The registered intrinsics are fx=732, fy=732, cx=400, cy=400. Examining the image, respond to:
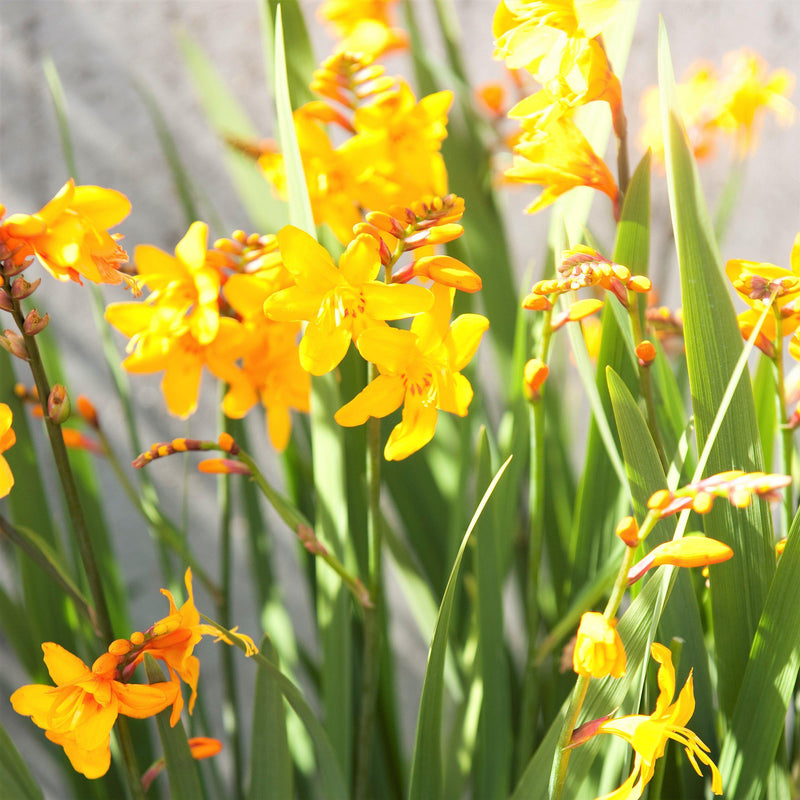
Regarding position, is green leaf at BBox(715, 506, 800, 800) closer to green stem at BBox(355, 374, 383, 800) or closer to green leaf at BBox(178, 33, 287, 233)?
green stem at BBox(355, 374, 383, 800)

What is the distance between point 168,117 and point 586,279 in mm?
846

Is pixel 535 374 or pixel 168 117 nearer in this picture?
pixel 535 374

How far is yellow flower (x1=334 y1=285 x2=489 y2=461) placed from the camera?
1.12 ft

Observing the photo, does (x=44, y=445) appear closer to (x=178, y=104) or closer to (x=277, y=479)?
(x=277, y=479)

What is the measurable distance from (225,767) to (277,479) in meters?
0.44

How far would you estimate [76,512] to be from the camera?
347 millimetres

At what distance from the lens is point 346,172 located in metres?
0.48

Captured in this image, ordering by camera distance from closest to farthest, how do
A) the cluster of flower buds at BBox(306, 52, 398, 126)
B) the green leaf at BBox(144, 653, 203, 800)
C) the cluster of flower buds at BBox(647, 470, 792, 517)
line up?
the cluster of flower buds at BBox(647, 470, 792, 517) < the green leaf at BBox(144, 653, 203, 800) < the cluster of flower buds at BBox(306, 52, 398, 126)

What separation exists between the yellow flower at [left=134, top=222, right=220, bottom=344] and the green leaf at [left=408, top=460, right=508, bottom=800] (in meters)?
0.19

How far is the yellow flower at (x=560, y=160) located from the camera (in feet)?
1.28

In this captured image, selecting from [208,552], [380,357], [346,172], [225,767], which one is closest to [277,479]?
[208,552]

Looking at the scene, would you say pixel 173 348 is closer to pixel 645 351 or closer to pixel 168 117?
pixel 645 351

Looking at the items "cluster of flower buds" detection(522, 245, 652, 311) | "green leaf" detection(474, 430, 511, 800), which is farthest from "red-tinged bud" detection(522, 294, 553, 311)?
"green leaf" detection(474, 430, 511, 800)

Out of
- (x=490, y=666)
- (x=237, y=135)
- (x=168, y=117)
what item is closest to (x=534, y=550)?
(x=490, y=666)
